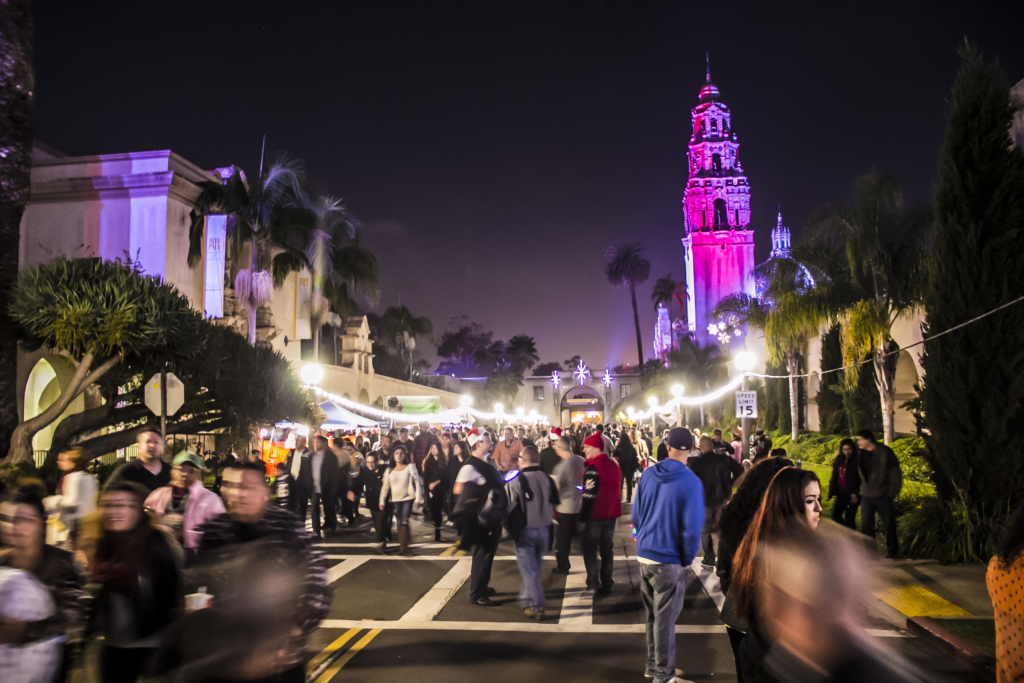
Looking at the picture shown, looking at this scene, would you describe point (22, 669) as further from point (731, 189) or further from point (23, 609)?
point (731, 189)

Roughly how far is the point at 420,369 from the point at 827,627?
100 meters

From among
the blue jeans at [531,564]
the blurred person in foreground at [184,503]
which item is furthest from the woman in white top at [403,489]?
the blurred person in foreground at [184,503]

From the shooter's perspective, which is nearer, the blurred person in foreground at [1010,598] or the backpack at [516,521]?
the blurred person in foreground at [1010,598]

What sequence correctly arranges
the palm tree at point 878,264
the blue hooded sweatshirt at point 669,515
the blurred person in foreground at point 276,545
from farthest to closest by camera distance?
the palm tree at point 878,264 < the blue hooded sweatshirt at point 669,515 < the blurred person in foreground at point 276,545

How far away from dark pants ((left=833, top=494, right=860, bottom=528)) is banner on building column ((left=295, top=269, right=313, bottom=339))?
95.0 feet

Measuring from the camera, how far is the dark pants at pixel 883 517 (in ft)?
33.2

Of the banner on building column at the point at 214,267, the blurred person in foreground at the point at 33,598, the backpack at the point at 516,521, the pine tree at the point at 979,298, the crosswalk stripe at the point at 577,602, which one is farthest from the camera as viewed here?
the banner on building column at the point at 214,267

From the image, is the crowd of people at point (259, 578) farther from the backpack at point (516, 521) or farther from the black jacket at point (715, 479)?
the black jacket at point (715, 479)

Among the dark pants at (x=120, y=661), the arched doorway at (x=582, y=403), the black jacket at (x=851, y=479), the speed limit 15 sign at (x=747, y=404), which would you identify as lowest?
the dark pants at (x=120, y=661)

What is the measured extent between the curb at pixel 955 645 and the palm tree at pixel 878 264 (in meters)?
11.6

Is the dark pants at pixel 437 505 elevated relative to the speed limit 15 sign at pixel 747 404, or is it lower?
lower

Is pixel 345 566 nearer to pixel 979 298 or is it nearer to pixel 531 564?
pixel 531 564

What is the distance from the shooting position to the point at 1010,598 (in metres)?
3.19

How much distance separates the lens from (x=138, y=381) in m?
22.0
